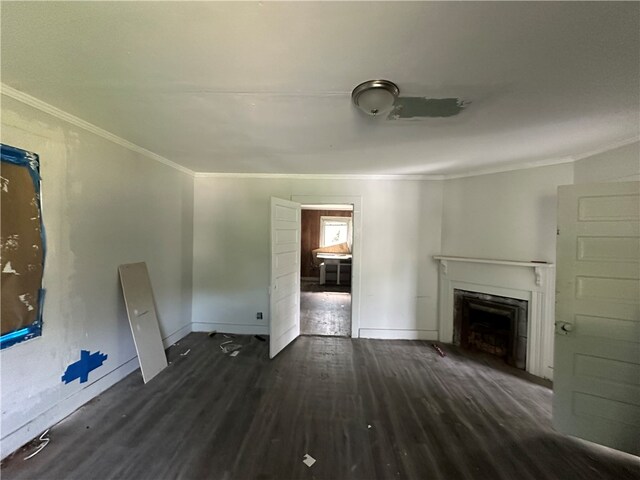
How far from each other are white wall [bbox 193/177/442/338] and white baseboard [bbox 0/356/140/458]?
4.44 feet

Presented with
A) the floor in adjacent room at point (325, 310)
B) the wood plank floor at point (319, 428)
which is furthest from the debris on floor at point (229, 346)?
the floor in adjacent room at point (325, 310)

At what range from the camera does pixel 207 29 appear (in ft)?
3.35

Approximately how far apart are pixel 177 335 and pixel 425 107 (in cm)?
387

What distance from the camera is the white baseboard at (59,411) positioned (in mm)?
1614

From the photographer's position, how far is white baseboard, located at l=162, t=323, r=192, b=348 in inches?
124

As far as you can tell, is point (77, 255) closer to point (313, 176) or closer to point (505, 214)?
point (313, 176)

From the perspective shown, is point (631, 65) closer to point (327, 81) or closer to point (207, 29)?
point (327, 81)

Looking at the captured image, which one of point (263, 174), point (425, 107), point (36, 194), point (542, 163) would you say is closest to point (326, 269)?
point (263, 174)

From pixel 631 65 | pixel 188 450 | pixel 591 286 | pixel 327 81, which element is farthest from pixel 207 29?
pixel 591 286

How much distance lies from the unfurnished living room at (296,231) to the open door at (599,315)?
14mm

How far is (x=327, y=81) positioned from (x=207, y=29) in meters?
0.61

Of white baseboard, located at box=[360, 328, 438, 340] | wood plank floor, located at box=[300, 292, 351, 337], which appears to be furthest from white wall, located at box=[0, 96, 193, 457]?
white baseboard, located at box=[360, 328, 438, 340]

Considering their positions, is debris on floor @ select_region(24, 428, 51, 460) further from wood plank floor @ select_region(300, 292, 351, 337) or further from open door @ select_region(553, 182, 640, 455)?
open door @ select_region(553, 182, 640, 455)

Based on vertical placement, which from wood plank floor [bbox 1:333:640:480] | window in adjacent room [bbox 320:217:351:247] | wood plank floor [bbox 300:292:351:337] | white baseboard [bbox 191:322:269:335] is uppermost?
window in adjacent room [bbox 320:217:351:247]
